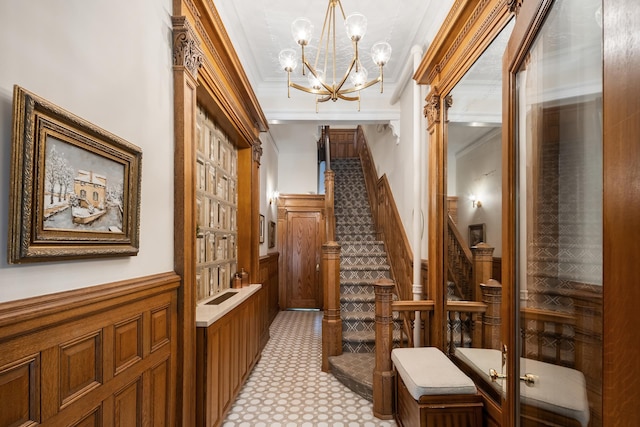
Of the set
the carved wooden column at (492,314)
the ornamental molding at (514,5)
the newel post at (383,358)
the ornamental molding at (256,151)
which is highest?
the ornamental molding at (514,5)

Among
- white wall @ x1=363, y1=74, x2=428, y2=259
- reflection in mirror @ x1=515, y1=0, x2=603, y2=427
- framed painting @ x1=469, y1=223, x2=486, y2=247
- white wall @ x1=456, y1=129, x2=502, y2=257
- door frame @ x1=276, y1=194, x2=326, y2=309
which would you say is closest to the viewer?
reflection in mirror @ x1=515, y1=0, x2=603, y2=427

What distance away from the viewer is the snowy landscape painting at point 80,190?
0.97m

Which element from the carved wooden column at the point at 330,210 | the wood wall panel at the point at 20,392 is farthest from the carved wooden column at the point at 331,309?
the wood wall panel at the point at 20,392

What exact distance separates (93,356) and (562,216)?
162 centimetres

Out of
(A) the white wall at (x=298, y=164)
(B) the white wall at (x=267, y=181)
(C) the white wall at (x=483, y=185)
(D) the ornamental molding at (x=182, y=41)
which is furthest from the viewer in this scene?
(A) the white wall at (x=298, y=164)

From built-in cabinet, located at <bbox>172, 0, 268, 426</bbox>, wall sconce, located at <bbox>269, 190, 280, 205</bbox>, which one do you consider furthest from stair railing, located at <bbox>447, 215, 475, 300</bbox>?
wall sconce, located at <bbox>269, 190, 280, 205</bbox>

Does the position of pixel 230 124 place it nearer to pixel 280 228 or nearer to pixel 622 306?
pixel 622 306

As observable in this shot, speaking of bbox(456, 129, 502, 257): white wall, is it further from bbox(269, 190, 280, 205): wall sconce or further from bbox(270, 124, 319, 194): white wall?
bbox(270, 124, 319, 194): white wall

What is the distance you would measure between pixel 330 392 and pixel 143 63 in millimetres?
2948

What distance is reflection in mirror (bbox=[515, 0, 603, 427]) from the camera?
0.82m

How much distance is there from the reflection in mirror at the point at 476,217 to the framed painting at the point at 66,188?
1790 mm

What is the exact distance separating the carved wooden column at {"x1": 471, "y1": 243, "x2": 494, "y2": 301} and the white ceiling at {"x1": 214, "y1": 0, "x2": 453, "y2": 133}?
1.90 m

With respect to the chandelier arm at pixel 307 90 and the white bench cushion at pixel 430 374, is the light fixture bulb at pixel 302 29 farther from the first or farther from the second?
the white bench cushion at pixel 430 374

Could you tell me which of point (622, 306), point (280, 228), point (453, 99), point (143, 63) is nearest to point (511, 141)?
point (622, 306)
